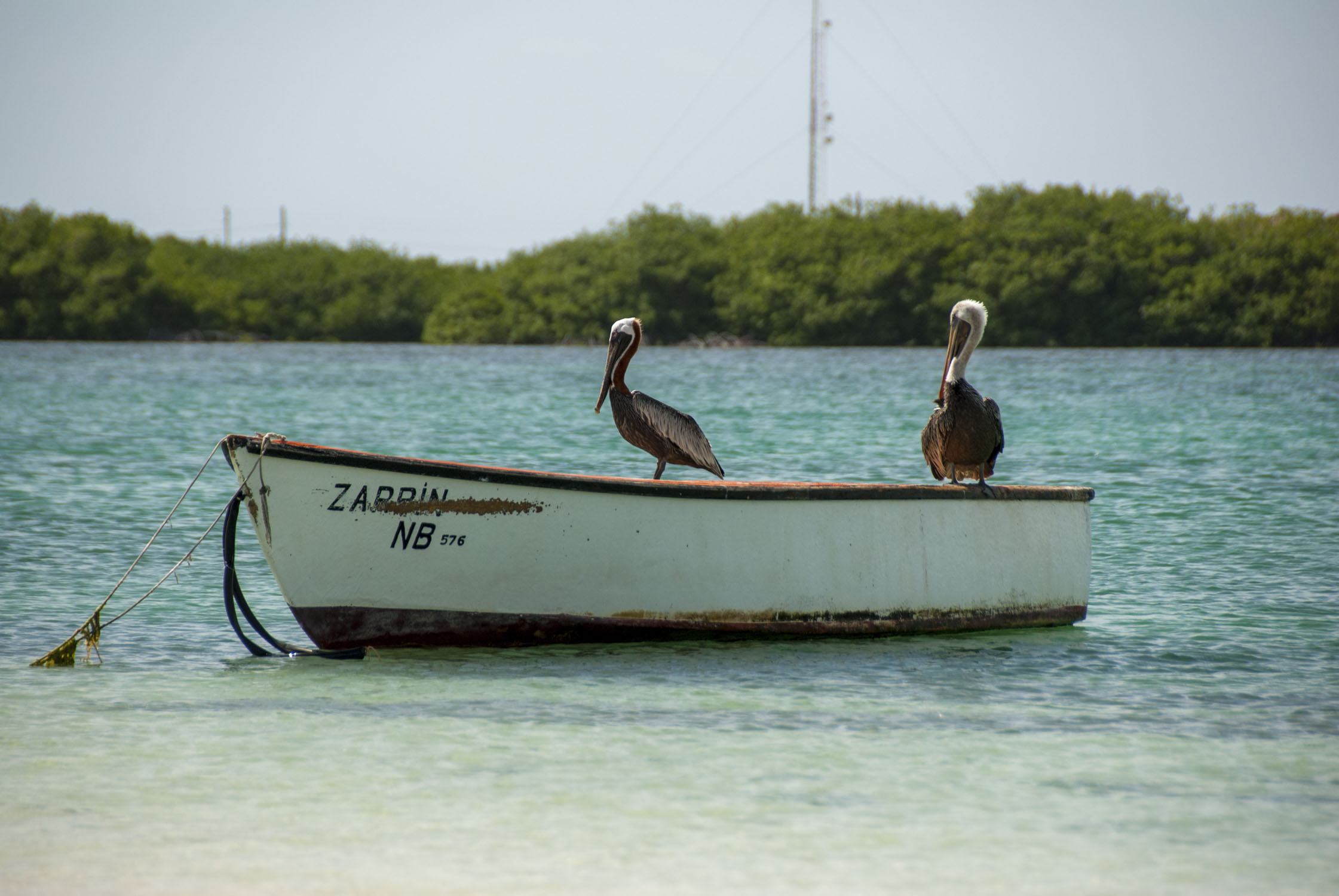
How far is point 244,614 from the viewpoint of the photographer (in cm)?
746

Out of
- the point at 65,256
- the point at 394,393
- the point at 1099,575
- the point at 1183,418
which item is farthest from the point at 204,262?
the point at 1099,575

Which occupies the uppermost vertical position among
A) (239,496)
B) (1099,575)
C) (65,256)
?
(65,256)

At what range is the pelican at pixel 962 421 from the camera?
7.98m

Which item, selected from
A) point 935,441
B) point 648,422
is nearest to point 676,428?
point 648,422

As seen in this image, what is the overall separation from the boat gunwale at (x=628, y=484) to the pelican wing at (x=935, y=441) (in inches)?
9.5

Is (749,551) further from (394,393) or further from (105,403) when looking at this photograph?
(394,393)

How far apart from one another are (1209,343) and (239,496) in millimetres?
77546

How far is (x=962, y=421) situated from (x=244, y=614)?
3991 mm

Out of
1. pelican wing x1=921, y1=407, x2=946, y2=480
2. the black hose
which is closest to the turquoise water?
the black hose

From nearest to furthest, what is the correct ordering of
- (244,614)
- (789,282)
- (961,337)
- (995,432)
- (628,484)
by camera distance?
(628,484) → (244,614) → (995,432) → (961,337) → (789,282)

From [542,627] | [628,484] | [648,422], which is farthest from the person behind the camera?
[648,422]

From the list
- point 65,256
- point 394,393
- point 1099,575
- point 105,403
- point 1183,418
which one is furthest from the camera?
point 65,256

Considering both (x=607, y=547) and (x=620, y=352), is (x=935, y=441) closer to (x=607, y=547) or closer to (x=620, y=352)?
(x=620, y=352)

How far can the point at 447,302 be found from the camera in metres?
91.0
